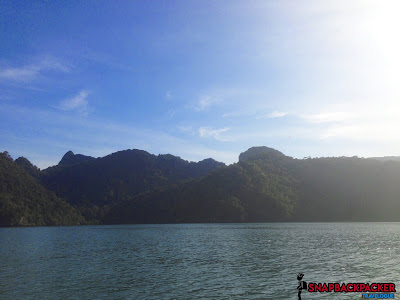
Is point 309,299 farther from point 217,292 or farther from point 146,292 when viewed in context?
point 146,292

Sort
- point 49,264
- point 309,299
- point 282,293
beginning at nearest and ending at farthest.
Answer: point 309,299
point 282,293
point 49,264

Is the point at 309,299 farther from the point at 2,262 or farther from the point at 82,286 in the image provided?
the point at 2,262

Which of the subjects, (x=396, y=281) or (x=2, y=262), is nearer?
(x=396, y=281)

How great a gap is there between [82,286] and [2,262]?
28956 millimetres

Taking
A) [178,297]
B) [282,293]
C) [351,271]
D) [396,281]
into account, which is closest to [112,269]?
[178,297]

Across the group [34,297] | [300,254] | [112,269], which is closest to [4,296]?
[34,297]

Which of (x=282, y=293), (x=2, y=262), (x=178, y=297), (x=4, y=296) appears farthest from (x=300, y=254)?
(x=2, y=262)

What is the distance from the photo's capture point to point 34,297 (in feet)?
118

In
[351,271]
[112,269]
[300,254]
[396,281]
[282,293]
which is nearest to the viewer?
[282,293]

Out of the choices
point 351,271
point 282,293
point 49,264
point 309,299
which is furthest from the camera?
point 49,264

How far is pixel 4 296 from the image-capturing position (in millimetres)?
36281

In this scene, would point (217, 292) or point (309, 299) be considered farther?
point (217, 292)

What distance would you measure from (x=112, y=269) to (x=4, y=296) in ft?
56.6

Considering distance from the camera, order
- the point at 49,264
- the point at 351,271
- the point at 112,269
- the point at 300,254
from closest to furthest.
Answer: the point at 351,271 → the point at 112,269 → the point at 49,264 → the point at 300,254
